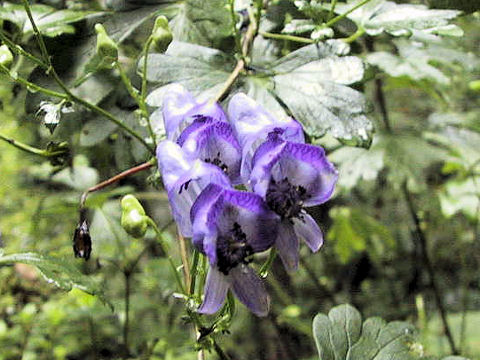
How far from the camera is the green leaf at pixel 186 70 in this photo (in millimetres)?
773

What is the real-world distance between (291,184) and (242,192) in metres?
0.06

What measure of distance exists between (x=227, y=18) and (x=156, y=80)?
14 centimetres

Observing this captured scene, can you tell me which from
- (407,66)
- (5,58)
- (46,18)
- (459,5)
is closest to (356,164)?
(407,66)

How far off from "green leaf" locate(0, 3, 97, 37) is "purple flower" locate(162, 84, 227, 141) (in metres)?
0.30

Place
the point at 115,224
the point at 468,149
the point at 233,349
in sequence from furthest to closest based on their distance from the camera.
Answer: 1. the point at 233,349
2. the point at 468,149
3. the point at 115,224

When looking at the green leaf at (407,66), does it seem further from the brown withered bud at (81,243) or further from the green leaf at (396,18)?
the brown withered bud at (81,243)

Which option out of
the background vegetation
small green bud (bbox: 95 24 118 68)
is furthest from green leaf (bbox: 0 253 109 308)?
small green bud (bbox: 95 24 118 68)

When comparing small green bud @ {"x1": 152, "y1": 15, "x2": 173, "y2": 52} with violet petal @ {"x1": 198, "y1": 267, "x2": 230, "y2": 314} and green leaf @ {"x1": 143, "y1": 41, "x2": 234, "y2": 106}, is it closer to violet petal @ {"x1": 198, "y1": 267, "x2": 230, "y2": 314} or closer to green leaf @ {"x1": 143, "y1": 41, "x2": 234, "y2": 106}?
green leaf @ {"x1": 143, "y1": 41, "x2": 234, "y2": 106}

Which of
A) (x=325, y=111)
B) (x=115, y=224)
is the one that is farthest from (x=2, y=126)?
(x=325, y=111)

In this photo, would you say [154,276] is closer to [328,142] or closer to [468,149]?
[328,142]

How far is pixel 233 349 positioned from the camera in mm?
2100

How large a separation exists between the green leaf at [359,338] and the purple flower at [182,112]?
0.97ft

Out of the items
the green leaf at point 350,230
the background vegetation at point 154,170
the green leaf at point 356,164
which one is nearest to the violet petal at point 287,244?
the background vegetation at point 154,170

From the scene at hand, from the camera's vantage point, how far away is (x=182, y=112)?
0.60m
